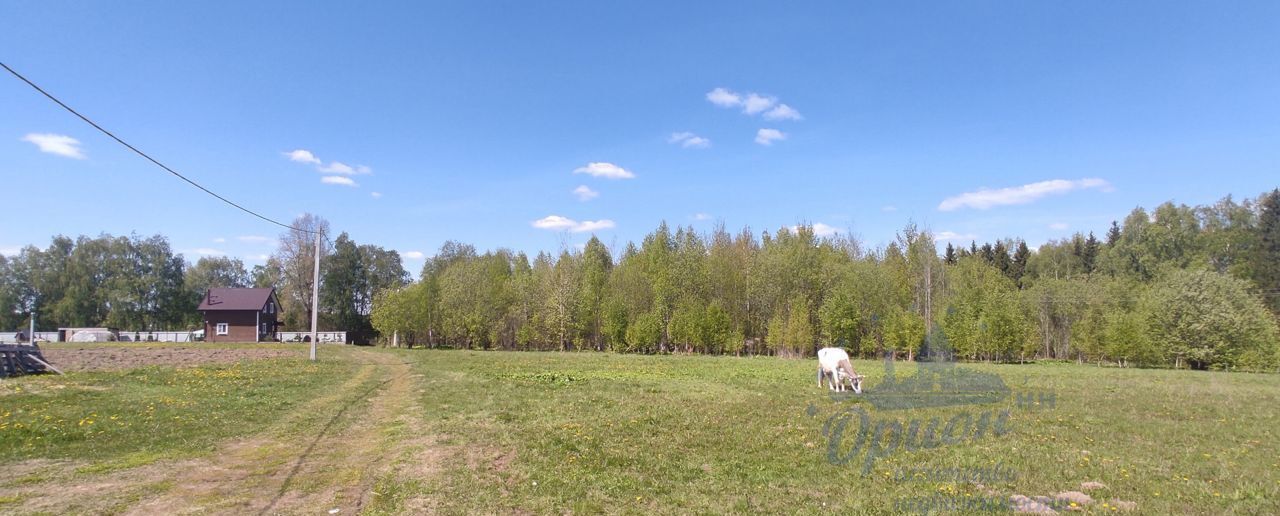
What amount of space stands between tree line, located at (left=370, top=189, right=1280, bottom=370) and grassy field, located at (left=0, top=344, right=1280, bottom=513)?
122ft

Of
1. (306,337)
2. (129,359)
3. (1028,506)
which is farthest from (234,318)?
(1028,506)

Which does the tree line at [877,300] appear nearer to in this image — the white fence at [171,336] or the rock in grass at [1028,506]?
the white fence at [171,336]

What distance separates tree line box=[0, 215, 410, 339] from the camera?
83.7m

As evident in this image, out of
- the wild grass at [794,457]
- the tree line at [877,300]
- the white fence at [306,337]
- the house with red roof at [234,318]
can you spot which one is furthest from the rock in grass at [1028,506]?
the house with red roof at [234,318]

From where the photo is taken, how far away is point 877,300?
2280 inches

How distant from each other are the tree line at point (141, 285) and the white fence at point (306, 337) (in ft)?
14.7

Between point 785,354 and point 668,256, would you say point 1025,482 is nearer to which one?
point 785,354

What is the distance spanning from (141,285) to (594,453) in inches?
4543

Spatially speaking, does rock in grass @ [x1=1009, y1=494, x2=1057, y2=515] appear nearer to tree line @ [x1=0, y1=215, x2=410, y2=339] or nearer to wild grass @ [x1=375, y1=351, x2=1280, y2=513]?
wild grass @ [x1=375, y1=351, x2=1280, y2=513]

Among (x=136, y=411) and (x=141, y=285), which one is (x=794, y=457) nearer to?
(x=136, y=411)

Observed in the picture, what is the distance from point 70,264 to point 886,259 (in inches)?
4778

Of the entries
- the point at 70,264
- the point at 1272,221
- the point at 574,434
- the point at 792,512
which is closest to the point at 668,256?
the point at 574,434

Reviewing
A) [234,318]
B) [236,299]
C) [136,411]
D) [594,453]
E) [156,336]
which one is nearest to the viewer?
[594,453]

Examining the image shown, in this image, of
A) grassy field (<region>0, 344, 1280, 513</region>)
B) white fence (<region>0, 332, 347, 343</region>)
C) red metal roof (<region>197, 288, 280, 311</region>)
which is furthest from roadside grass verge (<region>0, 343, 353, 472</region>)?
red metal roof (<region>197, 288, 280, 311</region>)
